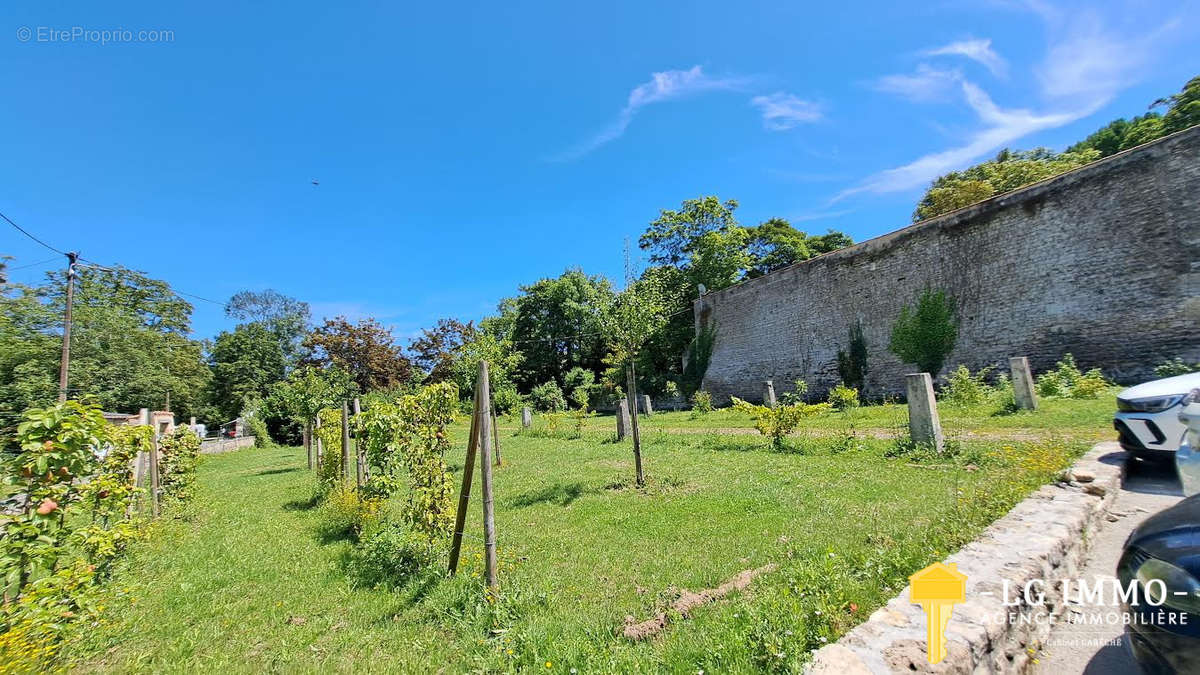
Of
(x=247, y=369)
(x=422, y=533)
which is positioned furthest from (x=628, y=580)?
(x=247, y=369)

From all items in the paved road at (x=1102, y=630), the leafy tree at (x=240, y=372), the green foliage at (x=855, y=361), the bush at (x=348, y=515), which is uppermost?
the leafy tree at (x=240, y=372)

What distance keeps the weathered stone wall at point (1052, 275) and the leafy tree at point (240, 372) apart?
37.9 metres

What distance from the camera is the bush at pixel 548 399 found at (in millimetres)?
29578

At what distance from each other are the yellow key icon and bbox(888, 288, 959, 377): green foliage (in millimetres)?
15297

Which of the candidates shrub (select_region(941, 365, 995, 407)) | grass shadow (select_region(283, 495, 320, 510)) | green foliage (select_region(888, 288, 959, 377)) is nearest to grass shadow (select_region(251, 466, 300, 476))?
grass shadow (select_region(283, 495, 320, 510))

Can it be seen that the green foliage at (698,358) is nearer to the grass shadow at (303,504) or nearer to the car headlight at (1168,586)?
the grass shadow at (303,504)

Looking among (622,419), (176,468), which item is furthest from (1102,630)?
(622,419)

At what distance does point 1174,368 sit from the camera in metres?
10.4

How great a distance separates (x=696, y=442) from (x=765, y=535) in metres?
7.34

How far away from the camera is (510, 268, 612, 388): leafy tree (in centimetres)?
3588

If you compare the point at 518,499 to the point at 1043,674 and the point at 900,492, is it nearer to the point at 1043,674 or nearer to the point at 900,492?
the point at 900,492

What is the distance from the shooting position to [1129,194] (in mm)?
11648

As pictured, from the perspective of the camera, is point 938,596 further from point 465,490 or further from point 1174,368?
point 1174,368

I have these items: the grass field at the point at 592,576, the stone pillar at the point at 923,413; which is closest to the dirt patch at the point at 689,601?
the grass field at the point at 592,576
